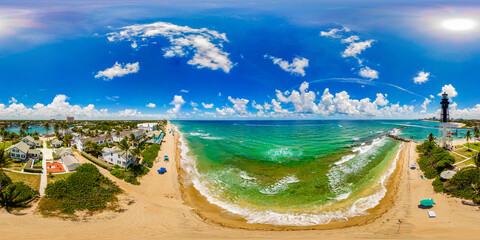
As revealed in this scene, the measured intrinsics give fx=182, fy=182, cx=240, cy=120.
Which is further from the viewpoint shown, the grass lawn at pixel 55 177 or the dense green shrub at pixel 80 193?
the grass lawn at pixel 55 177

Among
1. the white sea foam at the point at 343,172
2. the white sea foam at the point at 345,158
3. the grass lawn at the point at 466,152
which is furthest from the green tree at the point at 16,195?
the grass lawn at the point at 466,152

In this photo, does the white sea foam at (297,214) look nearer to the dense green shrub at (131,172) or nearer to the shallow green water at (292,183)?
the shallow green water at (292,183)

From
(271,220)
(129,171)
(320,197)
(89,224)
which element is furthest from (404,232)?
(129,171)

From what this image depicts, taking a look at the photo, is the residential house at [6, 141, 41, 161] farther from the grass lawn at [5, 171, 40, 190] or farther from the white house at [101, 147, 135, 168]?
the white house at [101, 147, 135, 168]

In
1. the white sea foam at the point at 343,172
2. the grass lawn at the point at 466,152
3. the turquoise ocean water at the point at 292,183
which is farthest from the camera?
the grass lawn at the point at 466,152

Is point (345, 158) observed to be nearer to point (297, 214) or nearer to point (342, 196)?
point (342, 196)

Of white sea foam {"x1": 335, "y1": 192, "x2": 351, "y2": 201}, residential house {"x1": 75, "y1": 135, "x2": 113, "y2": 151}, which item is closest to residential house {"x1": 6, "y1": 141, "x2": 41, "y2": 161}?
residential house {"x1": 75, "y1": 135, "x2": 113, "y2": 151}
